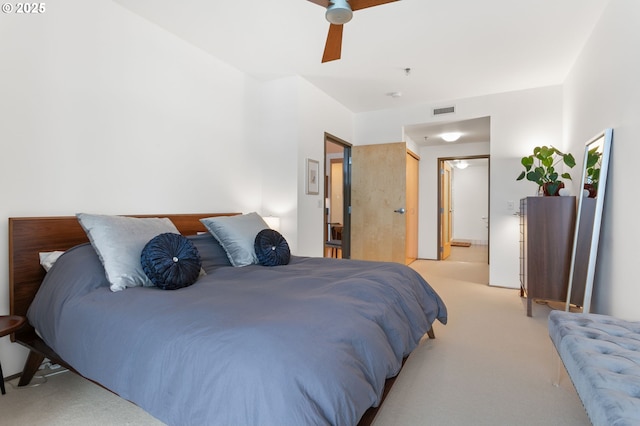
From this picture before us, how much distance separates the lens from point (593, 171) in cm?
279

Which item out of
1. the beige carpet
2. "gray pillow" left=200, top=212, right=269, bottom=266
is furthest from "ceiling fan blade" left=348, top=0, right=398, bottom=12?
the beige carpet

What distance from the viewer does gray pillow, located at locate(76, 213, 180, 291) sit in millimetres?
1854

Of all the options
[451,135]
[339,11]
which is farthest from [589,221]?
[451,135]

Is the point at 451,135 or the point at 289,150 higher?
the point at 451,135

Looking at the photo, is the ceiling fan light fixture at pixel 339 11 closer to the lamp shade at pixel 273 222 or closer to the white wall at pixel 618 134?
the white wall at pixel 618 134

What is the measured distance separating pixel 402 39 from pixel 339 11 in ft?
4.58

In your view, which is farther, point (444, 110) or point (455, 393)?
point (444, 110)

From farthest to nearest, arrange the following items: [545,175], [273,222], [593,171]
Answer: [273,222]
[545,175]
[593,171]

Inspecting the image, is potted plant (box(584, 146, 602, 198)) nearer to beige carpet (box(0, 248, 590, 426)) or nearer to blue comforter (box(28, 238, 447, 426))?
beige carpet (box(0, 248, 590, 426))

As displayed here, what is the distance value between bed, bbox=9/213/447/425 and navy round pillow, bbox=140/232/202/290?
0.27ft

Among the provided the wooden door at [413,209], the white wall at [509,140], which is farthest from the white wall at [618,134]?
the wooden door at [413,209]

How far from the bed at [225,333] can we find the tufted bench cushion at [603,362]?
72 cm

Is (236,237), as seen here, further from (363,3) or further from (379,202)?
(379,202)

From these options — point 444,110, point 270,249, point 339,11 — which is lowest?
point 270,249
